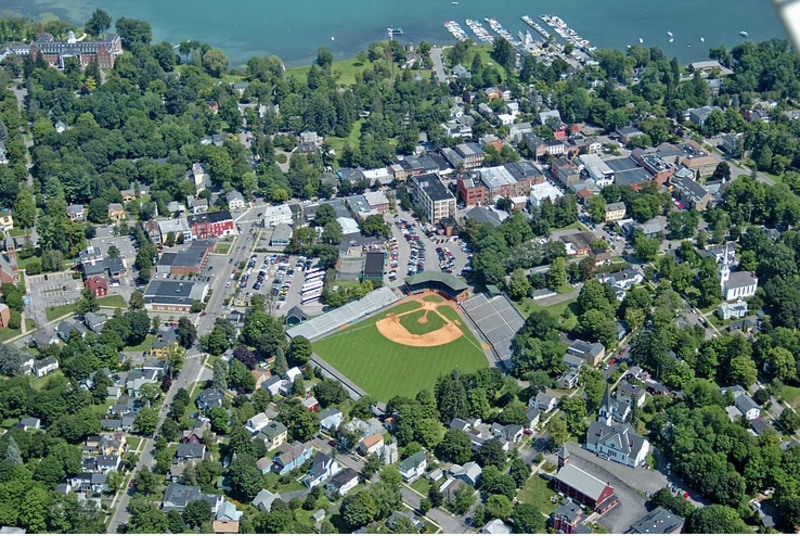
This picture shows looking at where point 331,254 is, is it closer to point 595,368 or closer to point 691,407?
point 595,368

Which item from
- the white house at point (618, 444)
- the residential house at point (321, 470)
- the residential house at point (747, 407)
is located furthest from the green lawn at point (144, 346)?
the residential house at point (747, 407)

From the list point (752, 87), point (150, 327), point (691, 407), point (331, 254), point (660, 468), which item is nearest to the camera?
point (660, 468)

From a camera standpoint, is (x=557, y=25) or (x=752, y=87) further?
(x=557, y=25)

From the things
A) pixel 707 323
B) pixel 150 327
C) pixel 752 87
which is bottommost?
pixel 150 327

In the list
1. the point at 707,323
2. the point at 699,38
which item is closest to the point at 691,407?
the point at 707,323

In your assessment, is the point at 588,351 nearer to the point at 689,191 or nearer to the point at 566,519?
the point at 566,519

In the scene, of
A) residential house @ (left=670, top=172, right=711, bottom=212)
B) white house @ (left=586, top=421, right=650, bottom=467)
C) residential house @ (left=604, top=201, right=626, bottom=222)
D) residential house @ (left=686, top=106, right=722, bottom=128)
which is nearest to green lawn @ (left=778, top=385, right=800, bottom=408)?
white house @ (left=586, top=421, right=650, bottom=467)
